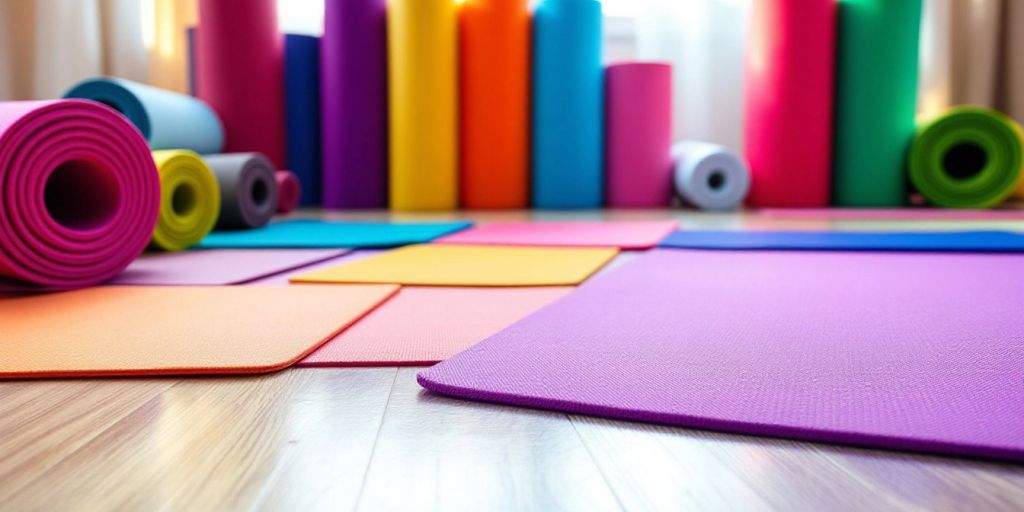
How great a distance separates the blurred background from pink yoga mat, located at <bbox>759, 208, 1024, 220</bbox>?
1133mm

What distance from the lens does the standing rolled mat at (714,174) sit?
3.69m

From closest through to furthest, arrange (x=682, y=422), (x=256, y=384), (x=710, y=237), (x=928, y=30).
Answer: (x=682, y=422) < (x=256, y=384) < (x=710, y=237) < (x=928, y=30)

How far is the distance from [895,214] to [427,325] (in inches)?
106

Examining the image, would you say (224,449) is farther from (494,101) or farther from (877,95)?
(877,95)

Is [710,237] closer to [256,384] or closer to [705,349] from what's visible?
[705,349]

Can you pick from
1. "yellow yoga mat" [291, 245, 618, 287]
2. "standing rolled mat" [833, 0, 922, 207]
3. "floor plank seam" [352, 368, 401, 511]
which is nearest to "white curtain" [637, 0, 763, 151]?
"standing rolled mat" [833, 0, 922, 207]

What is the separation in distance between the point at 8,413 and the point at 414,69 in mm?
3247

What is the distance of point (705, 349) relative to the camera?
3.17 ft

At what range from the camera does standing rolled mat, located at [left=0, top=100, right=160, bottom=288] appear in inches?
56.8

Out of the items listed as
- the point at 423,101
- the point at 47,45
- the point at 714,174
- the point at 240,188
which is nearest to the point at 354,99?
the point at 423,101

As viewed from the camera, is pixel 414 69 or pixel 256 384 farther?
pixel 414 69

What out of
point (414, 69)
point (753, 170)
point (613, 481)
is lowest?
point (613, 481)

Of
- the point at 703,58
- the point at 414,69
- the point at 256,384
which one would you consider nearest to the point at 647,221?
the point at 414,69

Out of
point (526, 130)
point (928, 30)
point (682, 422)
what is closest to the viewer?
point (682, 422)
